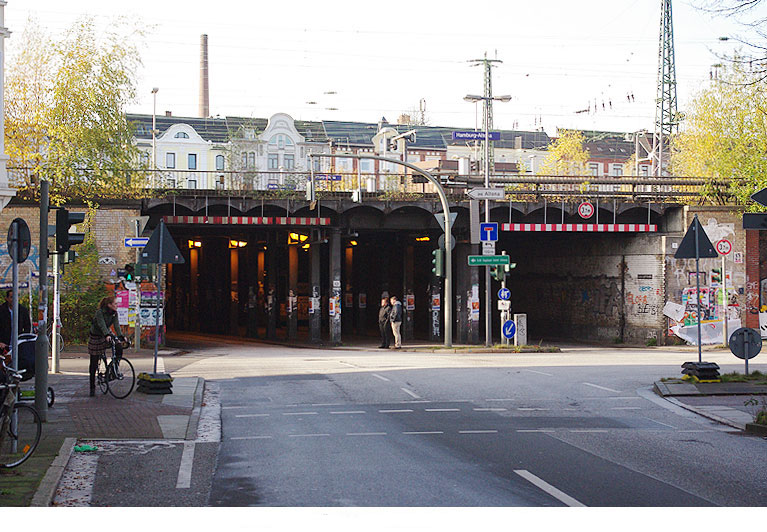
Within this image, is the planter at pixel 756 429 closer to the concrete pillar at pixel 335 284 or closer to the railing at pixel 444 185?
the railing at pixel 444 185

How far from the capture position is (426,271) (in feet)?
152

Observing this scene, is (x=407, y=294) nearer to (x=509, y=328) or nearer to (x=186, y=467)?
(x=509, y=328)

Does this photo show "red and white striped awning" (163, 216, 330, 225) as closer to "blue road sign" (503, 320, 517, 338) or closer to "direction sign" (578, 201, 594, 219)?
"blue road sign" (503, 320, 517, 338)

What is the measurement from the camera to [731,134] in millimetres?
33750

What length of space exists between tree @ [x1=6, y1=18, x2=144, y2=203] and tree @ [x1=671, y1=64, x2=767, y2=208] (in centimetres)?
2122

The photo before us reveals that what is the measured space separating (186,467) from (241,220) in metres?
23.9

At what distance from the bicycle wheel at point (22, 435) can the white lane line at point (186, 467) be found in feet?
5.02

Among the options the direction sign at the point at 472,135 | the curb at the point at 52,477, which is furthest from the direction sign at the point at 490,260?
the curb at the point at 52,477

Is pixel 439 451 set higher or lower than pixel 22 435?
lower

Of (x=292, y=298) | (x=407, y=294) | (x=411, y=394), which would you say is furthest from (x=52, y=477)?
(x=407, y=294)

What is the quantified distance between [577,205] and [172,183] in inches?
603

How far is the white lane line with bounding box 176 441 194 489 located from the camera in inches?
337

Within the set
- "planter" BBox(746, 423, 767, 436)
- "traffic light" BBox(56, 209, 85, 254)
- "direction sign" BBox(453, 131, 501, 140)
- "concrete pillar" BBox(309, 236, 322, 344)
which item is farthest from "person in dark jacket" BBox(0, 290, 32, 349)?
"concrete pillar" BBox(309, 236, 322, 344)

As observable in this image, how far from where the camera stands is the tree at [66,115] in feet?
92.7
